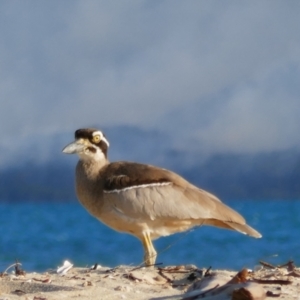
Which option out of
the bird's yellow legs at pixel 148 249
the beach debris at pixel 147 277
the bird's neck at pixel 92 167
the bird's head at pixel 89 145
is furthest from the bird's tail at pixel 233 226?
the beach debris at pixel 147 277

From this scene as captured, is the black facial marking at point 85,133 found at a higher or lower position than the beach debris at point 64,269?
higher

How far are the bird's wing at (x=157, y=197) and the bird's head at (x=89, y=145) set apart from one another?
17.8 inches

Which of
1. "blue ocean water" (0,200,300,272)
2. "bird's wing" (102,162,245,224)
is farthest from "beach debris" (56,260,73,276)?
"blue ocean water" (0,200,300,272)

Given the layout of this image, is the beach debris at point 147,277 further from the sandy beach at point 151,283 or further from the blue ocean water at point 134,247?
the blue ocean water at point 134,247

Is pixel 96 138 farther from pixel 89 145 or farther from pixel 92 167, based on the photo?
pixel 92 167

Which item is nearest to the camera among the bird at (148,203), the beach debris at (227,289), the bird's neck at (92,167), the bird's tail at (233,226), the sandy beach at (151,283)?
the beach debris at (227,289)

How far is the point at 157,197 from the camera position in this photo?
11.1 meters

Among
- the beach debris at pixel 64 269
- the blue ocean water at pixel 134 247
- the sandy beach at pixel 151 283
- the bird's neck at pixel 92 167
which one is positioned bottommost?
the sandy beach at pixel 151 283

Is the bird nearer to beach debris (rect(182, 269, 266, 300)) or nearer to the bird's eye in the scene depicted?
the bird's eye

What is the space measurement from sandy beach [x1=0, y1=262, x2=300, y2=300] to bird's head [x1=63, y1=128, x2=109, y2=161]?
92.2 inches

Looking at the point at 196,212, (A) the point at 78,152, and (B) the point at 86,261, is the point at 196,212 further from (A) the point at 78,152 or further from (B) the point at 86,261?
(B) the point at 86,261

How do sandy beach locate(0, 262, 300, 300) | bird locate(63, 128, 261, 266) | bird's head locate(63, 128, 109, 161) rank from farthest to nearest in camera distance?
bird's head locate(63, 128, 109, 161) → bird locate(63, 128, 261, 266) → sandy beach locate(0, 262, 300, 300)

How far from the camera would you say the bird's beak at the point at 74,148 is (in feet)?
38.3

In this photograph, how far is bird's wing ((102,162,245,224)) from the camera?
11023 mm
